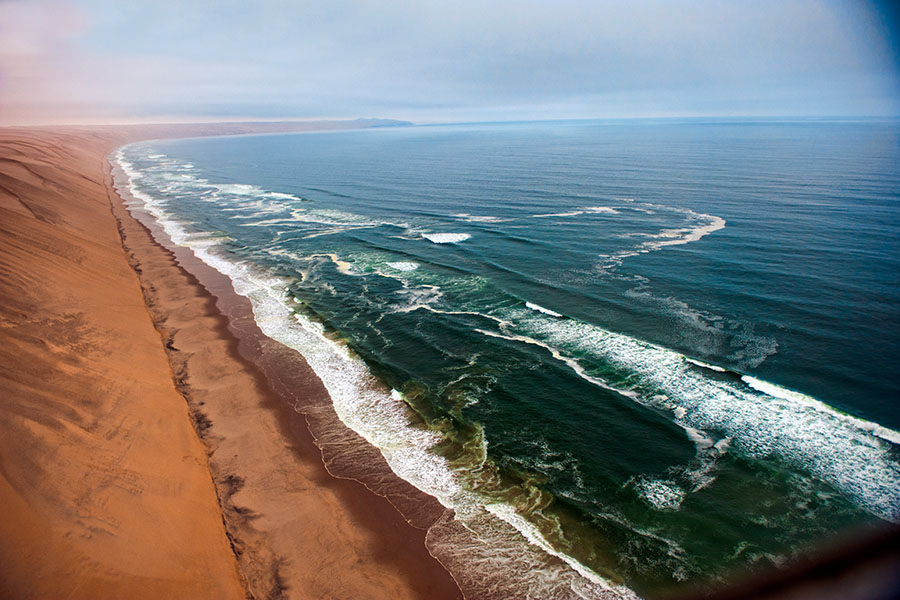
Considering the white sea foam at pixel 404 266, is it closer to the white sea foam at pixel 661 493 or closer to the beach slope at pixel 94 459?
the beach slope at pixel 94 459

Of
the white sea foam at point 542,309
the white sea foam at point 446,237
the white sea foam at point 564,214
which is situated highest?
the white sea foam at point 564,214

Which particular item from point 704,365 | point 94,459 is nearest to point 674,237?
point 704,365

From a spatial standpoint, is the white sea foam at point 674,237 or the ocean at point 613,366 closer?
the ocean at point 613,366

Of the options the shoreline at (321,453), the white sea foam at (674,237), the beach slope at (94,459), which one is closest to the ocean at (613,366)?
the white sea foam at (674,237)

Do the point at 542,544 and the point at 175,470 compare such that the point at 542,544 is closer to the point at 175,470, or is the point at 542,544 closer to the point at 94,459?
the point at 175,470

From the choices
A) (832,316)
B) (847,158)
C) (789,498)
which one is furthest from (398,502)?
(847,158)

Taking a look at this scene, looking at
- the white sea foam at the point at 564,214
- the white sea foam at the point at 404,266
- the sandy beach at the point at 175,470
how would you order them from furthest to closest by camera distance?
the white sea foam at the point at 564,214, the white sea foam at the point at 404,266, the sandy beach at the point at 175,470

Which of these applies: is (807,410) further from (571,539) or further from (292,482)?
(292,482)
